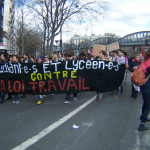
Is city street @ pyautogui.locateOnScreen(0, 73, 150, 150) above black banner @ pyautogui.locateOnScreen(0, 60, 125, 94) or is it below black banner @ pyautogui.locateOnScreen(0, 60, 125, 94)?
below

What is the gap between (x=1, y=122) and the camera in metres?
4.53

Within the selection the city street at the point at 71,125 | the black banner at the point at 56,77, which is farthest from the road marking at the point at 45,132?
the black banner at the point at 56,77

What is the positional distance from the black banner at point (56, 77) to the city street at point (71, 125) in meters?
0.54

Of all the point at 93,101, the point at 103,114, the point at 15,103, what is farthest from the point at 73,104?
the point at 15,103

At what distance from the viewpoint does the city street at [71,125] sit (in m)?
3.30

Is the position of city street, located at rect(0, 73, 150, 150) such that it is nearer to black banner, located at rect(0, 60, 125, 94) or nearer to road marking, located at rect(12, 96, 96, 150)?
road marking, located at rect(12, 96, 96, 150)

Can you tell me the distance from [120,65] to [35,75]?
3.12 metres

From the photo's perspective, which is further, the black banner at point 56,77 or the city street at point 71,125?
the black banner at point 56,77

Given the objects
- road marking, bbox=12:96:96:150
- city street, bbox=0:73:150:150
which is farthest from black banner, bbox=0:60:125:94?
road marking, bbox=12:96:96:150

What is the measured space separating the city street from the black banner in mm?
543

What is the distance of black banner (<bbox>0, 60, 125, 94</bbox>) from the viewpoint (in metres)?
6.22

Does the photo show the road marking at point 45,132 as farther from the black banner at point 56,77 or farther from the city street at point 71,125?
the black banner at point 56,77

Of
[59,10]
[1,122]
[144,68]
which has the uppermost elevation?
[59,10]

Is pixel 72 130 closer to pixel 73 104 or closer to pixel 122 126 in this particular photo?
pixel 122 126
